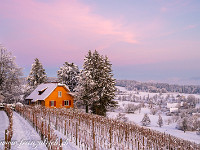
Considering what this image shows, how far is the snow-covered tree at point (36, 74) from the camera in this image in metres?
53.0

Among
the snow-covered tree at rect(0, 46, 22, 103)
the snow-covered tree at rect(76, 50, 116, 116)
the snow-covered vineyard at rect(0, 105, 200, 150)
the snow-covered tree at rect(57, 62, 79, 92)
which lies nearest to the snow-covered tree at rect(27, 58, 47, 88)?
the snow-covered tree at rect(57, 62, 79, 92)

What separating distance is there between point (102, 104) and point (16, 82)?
18.8 m

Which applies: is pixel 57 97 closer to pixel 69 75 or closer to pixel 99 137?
pixel 69 75

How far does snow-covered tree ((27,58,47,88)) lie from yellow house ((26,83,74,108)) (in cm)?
781

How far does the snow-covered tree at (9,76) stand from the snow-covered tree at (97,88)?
45.1ft

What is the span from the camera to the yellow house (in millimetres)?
43306

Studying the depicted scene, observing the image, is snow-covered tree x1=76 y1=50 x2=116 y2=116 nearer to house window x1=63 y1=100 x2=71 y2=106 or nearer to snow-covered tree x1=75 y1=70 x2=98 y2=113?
snow-covered tree x1=75 y1=70 x2=98 y2=113

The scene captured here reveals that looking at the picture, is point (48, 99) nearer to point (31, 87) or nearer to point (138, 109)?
point (31, 87)

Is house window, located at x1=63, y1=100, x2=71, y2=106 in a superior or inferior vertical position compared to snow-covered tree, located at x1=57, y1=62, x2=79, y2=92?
inferior

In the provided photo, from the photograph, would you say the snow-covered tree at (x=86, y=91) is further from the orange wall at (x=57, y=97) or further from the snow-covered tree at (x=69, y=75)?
the snow-covered tree at (x=69, y=75)

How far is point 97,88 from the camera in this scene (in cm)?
3831

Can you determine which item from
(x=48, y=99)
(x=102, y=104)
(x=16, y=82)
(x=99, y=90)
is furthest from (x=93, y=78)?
(x=16, y=82)

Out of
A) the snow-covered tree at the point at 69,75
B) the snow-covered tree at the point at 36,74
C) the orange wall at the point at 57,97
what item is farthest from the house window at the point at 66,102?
the snow-covered tree at the point at 36,74

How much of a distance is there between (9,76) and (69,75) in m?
14.0
